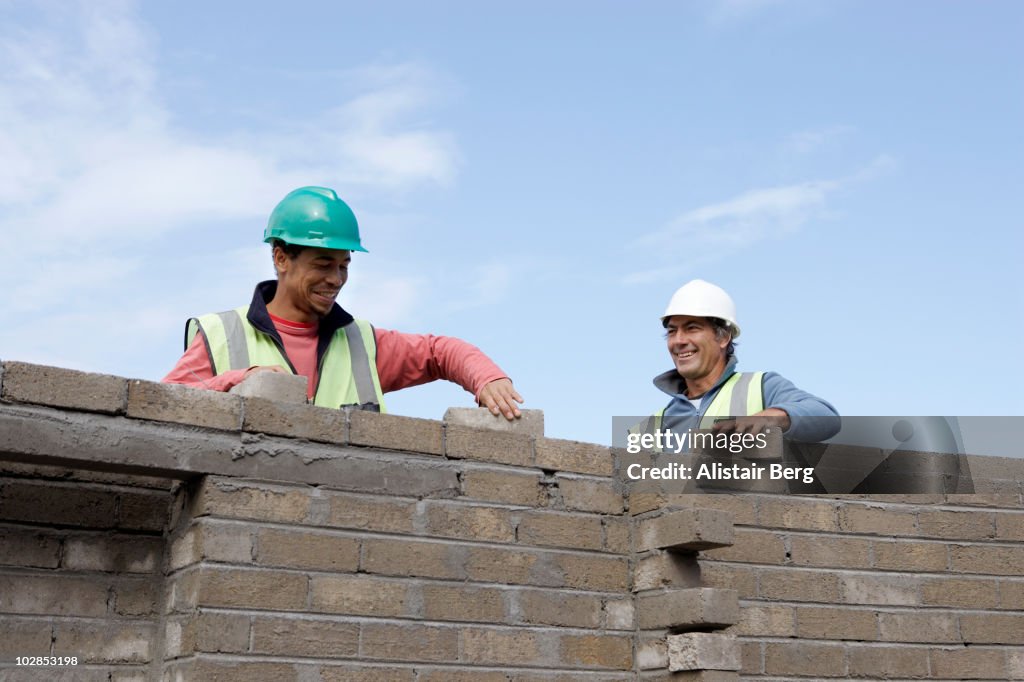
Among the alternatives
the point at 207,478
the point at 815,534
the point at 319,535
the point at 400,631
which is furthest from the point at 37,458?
the point at 815,534

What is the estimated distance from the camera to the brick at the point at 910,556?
5.96 m

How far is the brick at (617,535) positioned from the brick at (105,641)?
192 centimetres

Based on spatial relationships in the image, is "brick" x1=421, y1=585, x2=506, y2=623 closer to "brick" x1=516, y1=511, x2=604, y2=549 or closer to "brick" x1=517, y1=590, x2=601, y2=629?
"brick" x1=517, y1=590, x2=601, y2=629

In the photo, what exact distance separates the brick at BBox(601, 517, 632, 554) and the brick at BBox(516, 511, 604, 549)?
31mm

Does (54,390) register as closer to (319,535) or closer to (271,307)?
(319,535)

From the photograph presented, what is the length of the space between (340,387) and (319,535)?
1.08 m

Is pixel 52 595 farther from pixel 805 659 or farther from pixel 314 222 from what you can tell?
pixel 805 659

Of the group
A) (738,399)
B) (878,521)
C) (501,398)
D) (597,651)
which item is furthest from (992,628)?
(501,398)

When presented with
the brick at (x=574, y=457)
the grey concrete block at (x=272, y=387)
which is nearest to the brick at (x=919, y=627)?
the brick at (x=574, y=457)

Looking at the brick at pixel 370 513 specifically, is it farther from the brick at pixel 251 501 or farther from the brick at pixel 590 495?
the brick at pixel 590 495

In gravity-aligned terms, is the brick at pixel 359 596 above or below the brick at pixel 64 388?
below

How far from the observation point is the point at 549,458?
207 inches

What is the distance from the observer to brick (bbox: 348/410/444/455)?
485 cm

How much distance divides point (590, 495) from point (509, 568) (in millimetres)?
552
